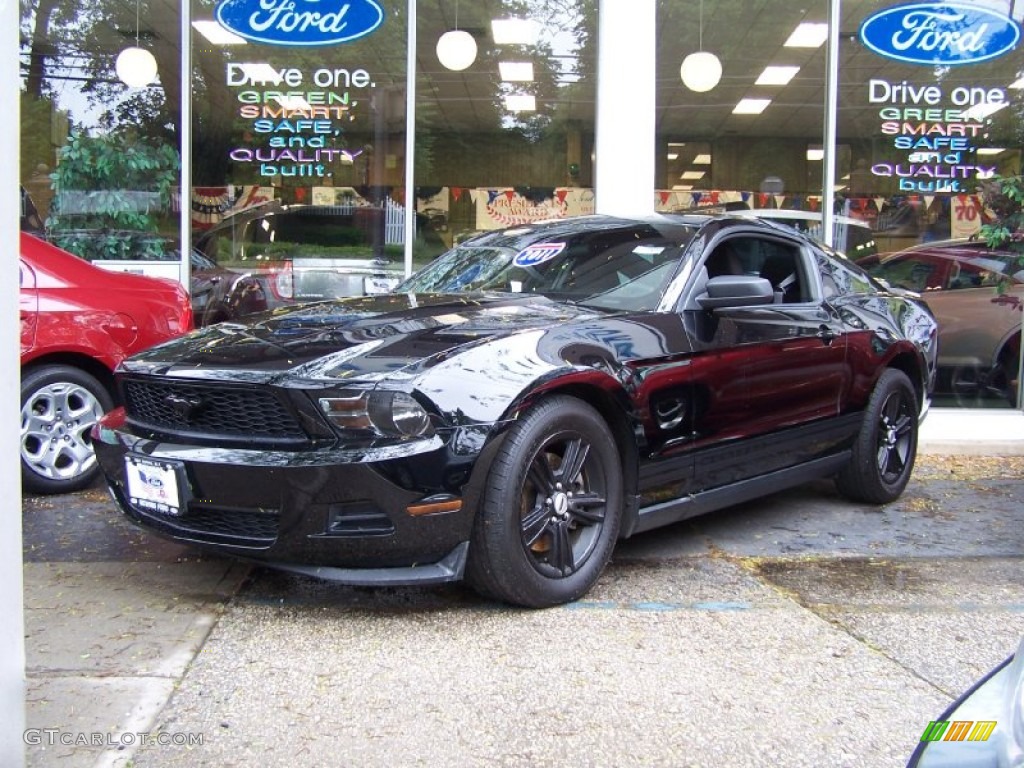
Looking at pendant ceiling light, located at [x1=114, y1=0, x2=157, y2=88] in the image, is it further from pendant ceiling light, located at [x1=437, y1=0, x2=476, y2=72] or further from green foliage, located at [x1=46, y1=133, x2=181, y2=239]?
pendant ceiling light, located at [x1=437, y1=0, x2=476, y2=72]

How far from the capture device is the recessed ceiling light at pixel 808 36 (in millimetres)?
9345

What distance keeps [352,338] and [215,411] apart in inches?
21.8

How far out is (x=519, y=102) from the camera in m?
11.1

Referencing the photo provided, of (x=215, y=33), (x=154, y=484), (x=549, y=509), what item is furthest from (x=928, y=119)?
(x=154, y=484)

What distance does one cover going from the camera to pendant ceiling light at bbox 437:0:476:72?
991 cm

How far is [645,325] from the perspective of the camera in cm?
397

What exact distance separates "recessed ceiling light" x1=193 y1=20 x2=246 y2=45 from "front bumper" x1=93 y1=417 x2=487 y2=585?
7.07m

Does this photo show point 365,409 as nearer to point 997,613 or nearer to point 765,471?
point 765,471

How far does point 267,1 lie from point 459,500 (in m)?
7.65

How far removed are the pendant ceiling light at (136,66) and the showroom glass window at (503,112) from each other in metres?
2.73

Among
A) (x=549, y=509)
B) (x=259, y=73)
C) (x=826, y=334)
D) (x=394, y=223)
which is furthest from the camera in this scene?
(x=259, y=73)

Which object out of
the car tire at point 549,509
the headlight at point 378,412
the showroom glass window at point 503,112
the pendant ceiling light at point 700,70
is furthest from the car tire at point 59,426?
the pendant ceiling light at point 700,70

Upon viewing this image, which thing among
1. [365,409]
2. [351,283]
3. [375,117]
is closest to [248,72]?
[375,117]

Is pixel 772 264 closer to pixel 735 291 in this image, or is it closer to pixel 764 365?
pixel 764 365
